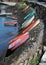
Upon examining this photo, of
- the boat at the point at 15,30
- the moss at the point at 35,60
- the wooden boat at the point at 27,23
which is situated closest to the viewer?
the moss at the point at 35,60

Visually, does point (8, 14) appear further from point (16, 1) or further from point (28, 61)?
point (28, 61)

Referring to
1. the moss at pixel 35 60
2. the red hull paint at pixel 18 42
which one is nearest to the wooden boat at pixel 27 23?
the red hull paint at pixel 18 42

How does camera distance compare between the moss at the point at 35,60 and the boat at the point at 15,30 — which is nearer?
the moss at the point at 35,60

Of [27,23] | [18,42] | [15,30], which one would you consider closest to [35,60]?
[18,42]

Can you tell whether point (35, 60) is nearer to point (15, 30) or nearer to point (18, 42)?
point (18, 42)

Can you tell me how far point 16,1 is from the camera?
52281 mm

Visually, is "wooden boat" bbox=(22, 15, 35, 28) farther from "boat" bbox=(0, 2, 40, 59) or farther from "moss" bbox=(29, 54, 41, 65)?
"moss" bbox=(29, 54, 41, 65)

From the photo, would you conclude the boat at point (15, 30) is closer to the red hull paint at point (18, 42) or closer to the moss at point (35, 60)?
the red hull paint at point (18, 42)

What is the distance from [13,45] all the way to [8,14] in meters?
26.1

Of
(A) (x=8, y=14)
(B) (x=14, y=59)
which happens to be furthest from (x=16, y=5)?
(B) (x=14, y=59)

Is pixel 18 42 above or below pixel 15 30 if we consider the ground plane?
above

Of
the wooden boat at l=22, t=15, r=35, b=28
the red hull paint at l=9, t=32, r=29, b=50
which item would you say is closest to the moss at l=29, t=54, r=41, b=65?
the red hull paint at l=9, t=32, r=29, b=50

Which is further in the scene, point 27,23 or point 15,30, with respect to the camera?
point 15,30

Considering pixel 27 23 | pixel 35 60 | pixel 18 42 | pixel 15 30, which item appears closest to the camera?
pixel 35 60
